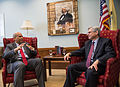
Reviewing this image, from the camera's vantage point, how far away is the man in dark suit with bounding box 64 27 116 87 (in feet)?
5.66

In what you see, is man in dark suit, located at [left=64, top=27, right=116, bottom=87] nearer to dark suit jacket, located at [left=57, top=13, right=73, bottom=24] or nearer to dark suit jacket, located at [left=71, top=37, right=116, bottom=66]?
dark suit jacket, located at [left=71, top=37, right=116, bottom=66]

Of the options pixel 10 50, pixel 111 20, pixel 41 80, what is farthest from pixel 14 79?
pixel 111 20

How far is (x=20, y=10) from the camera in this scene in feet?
14.7

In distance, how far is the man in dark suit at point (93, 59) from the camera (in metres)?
1.73

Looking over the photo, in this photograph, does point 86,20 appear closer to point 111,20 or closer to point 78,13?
point 78,13

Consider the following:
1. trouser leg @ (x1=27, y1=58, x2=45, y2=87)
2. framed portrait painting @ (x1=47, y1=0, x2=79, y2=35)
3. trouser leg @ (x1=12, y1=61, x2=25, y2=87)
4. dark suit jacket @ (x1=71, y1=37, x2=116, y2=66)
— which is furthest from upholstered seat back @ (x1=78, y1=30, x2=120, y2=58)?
framed portrait painting @ (x1=47, y1=0, x2=79, y2=35)

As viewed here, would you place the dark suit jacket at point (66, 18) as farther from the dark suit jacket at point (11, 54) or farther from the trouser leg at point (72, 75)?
the trouser leg at point (72, 75)

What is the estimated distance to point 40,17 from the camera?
14.1 feet

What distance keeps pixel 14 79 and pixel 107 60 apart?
5.18 feet

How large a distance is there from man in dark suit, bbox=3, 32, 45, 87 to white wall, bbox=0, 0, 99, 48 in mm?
1617

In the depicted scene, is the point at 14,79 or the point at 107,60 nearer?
the point at 107,60

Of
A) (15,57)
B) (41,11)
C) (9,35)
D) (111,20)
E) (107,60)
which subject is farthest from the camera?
(9,35)

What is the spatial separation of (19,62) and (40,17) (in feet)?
7.77

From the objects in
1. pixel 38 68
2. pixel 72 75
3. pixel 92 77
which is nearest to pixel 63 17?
A: pixel 38 68
